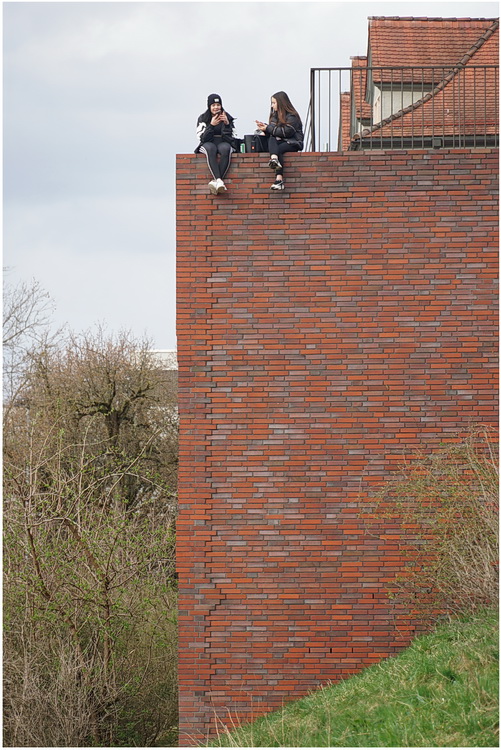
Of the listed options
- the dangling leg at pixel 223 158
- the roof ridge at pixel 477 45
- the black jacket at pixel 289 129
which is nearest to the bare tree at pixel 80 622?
the dangling leg at pixel 223 158

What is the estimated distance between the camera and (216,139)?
10414 mm

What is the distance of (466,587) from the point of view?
30.6 feet

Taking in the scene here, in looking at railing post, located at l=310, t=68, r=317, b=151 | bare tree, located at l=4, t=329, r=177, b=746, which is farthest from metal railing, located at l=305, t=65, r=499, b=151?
bare tree, located at l=4, t=329, r=177, b=746

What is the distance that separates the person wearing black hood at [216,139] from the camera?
405 inches

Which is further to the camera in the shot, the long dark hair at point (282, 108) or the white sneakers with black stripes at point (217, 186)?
the long dark hair at point (282, 108)

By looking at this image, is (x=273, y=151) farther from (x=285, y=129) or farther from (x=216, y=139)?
(x=216, y=139)

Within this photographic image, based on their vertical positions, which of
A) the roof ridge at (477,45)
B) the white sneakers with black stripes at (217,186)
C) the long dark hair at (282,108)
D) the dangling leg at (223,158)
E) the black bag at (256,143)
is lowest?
the white sneakers with black stripes at (217,186)

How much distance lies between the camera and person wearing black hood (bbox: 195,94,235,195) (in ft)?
33.8

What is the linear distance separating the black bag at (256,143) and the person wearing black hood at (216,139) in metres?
0.31

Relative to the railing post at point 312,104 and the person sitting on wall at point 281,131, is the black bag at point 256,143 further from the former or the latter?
the railing post at point 312,104

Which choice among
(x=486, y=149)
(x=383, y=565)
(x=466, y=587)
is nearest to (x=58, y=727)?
(x=383, y=565)

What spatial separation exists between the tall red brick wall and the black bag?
0.40m

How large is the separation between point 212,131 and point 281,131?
2.73ft

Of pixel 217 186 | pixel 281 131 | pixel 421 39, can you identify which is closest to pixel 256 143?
Result: pixel 281 131
